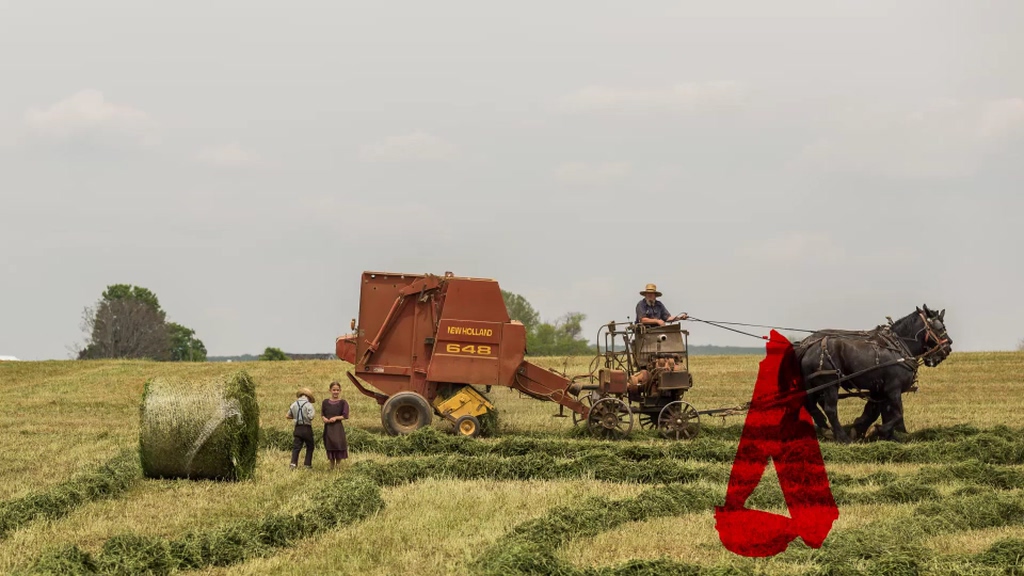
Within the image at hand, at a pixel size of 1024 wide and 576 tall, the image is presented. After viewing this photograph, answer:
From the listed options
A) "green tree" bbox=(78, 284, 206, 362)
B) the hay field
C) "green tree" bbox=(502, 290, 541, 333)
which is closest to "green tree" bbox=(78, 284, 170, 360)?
"green tree" bbox=(78, 284, 206, 362)

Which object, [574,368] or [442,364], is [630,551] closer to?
[442,364]

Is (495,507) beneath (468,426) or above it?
beneath

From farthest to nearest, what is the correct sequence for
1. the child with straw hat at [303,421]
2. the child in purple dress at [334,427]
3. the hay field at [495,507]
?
1. the child in purple dress at [334,427]
2. the child with straw hat at [303,421]
3. the hay field at [495,507]

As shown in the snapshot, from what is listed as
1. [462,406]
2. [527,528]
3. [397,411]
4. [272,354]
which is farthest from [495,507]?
[272,354]

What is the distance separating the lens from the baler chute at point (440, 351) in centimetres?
1975

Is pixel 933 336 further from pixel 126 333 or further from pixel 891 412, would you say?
pixel 126 333

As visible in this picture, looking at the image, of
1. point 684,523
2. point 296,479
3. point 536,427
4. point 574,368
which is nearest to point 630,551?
point 684,523

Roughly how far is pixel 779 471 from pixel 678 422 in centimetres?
476

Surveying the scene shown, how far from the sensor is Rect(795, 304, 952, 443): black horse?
760 inches

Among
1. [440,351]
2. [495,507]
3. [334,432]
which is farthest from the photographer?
[440,351]

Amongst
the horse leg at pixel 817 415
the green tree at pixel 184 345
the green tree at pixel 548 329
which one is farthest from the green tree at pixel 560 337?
the horse leg at pixel 817 415

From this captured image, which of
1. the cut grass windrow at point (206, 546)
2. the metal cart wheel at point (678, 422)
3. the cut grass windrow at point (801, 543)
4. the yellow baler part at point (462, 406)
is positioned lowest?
the cut grass windrow at point (801, 543)

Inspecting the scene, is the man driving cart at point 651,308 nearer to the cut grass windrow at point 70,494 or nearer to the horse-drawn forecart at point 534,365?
the horse-drawn forecart at point 534,365

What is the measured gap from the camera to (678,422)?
1948 centimetres
